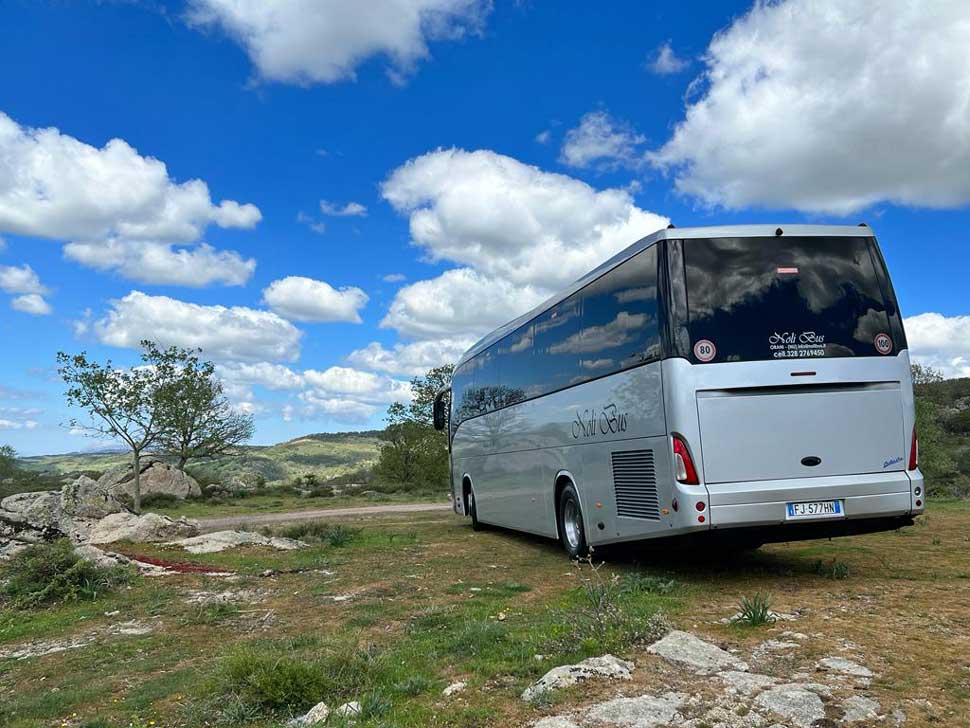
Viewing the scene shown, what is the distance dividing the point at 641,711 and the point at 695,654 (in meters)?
1.19

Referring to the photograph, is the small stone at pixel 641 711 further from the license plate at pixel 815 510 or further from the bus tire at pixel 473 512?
the bus tire at pixel 473 512

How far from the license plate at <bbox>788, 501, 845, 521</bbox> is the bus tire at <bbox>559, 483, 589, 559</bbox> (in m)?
3.47

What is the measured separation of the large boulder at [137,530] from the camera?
16062mm

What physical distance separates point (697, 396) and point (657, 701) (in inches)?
163

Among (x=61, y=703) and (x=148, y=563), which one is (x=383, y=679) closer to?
(x=61, y=703)

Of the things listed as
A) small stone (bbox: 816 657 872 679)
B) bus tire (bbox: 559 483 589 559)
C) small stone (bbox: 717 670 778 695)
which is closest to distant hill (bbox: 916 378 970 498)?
bus tire (bbox: 559 483 589 559)

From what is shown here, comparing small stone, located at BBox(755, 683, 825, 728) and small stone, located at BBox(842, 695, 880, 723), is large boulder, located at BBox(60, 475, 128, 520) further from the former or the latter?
small stone, located at BBox(842, 695, 880, 723)

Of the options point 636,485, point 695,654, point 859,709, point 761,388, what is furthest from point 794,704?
point 636,485

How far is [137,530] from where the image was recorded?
16312 mm

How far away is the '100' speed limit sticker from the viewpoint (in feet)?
25.9

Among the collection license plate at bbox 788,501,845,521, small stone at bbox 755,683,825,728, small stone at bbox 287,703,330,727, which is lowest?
small stone at bbox 287,703,330,727

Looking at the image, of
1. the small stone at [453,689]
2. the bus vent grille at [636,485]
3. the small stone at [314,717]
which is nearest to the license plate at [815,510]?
the bus vent grille at [636,485]

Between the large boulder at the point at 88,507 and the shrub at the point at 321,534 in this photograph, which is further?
the large boulder at the point at 88,507

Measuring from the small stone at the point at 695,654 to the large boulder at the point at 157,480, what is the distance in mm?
39194
